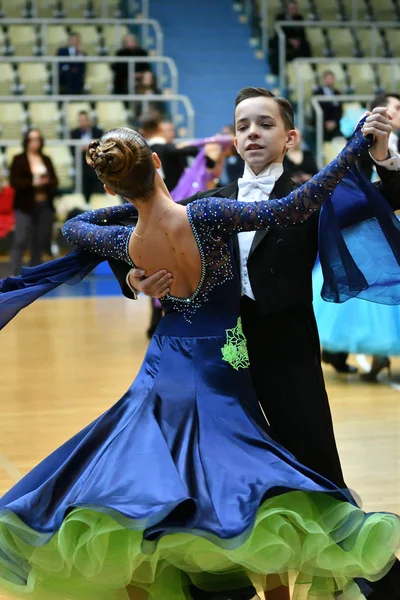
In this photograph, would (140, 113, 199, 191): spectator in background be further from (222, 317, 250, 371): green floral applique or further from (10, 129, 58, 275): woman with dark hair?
(222, 317, 250, 371): green floral applique

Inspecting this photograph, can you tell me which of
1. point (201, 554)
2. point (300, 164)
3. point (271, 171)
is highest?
point (271, 171)

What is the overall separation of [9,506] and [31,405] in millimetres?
3502

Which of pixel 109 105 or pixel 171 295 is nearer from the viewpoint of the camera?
pixel 171 295

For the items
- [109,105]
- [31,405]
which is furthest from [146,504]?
[109,105]

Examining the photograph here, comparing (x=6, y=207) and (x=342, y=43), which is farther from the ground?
(x=342, y=43)

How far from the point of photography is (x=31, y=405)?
6.12m

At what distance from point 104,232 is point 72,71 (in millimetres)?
10767

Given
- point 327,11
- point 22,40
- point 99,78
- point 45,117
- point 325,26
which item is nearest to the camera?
point 45,117

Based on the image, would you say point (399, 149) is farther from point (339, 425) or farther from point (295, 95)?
point (295, 95)

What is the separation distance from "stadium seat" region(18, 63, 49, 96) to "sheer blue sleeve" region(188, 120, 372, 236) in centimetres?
1101

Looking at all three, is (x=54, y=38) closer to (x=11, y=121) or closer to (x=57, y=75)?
(x=57, y=75)

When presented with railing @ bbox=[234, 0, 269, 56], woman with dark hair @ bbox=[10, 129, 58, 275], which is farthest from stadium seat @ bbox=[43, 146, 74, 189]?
railing @ bbox=[234, 0, 269, 56]

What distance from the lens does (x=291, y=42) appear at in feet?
47.9

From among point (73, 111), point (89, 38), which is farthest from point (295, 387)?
point (89, 38)
